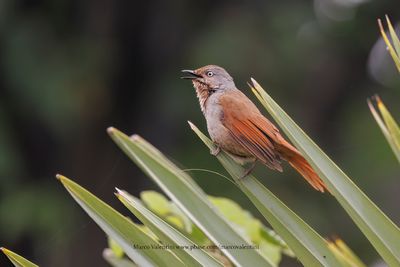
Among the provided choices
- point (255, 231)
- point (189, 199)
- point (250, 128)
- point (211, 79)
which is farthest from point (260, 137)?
point (189, 199)

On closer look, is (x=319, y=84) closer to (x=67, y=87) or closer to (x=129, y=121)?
(x=129, y=121)

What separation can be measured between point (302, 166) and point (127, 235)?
1133 mm

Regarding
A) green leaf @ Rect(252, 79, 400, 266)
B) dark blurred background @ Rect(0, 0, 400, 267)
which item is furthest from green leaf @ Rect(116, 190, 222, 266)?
dark blurred background @ Rect(0, 0, 400, 267)

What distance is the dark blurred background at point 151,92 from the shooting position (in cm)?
969

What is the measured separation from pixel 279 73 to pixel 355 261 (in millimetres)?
8111

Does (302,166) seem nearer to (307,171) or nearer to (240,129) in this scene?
(307,171)

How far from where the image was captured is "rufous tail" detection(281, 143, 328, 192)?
318 cm

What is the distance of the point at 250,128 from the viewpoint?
3553 millimetres

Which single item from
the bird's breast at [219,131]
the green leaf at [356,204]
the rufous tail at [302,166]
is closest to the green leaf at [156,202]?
the bird's breast at [219,131]

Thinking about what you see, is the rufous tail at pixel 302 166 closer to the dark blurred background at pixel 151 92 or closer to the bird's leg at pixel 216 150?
the bird's leg at pixel 216 150

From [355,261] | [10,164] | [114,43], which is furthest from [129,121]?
[355,261]

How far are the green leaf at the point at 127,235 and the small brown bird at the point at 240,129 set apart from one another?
85 cm

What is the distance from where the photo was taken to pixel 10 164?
31.2 ft

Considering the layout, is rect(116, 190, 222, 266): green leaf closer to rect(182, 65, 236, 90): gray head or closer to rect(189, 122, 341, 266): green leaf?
rect(189, 122, 341, 266): green leaf
